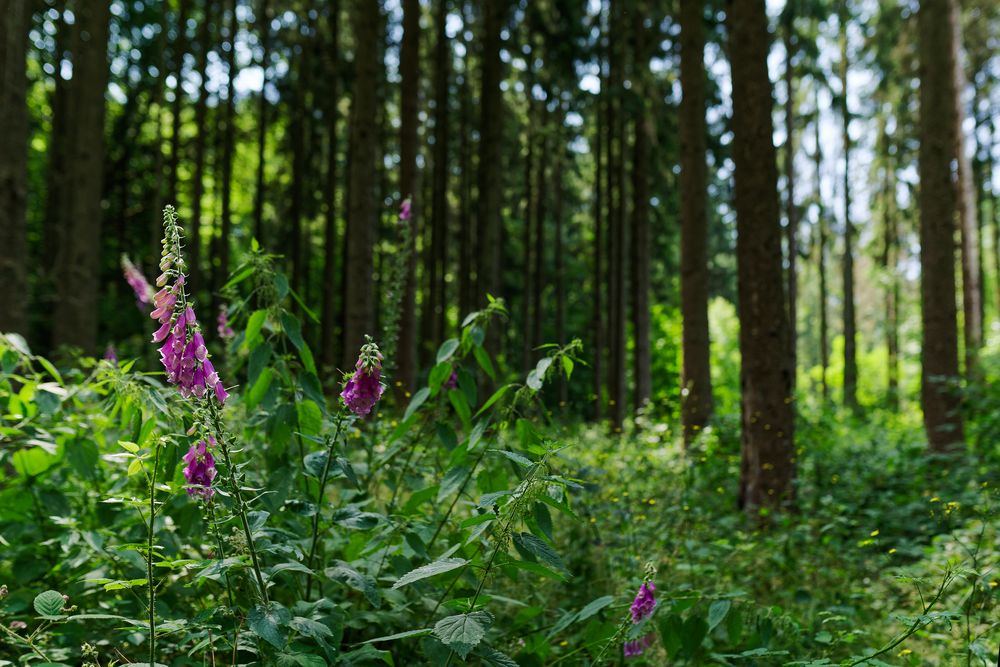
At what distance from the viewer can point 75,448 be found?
325cm

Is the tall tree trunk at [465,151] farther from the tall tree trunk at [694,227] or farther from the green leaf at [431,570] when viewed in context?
the green leaf at [431,570]

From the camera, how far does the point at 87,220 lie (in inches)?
353

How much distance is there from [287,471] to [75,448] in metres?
1.19

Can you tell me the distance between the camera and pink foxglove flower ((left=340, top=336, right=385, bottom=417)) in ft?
7.72

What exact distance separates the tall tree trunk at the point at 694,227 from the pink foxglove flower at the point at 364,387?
7.50m

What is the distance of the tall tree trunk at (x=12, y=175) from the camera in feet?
21.2

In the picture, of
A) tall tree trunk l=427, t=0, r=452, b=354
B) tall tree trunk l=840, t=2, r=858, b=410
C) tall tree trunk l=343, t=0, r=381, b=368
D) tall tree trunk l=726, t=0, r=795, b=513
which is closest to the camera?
tall tree trunk l=726, t=0, r=795, b=513

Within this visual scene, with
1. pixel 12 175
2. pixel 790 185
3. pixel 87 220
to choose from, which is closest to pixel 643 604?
pixel 12 175

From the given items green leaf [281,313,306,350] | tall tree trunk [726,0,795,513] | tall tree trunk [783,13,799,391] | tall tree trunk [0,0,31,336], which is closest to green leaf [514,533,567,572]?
green leaf [281,313,306,350]

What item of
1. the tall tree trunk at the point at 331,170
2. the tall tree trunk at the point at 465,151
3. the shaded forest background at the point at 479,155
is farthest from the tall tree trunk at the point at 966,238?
the tall tree trunk at the point at 331,170

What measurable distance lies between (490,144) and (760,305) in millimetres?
6917

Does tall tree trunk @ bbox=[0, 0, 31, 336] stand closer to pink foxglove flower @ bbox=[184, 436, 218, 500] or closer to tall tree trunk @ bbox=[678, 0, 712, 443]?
pink foxglove flower @ bbox=[184, 436, 218, 500]

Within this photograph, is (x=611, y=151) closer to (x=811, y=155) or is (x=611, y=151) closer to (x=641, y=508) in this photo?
(x=811, y=155)

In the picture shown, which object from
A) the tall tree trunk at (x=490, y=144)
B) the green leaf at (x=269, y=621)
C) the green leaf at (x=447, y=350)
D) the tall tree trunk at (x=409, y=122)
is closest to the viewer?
the green leaf at (x=269, y=621)
